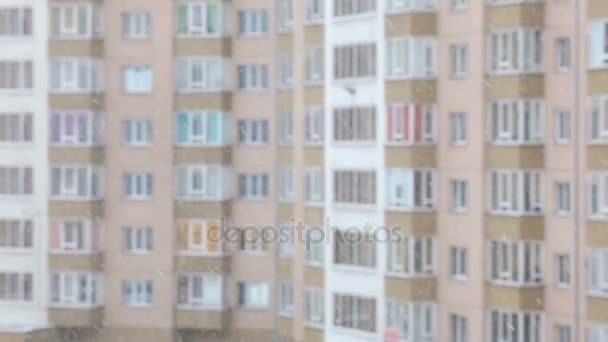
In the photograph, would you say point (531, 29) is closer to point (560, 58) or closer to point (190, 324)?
point (560, 58)

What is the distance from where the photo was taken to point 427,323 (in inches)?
901

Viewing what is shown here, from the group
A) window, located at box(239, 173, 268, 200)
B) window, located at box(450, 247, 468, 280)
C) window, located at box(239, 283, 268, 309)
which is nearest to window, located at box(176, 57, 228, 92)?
window, located at box(239, 173, 268, 200)

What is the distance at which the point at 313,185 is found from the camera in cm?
2517

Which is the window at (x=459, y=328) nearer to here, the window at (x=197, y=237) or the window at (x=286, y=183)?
the window at (x=286, y=183)

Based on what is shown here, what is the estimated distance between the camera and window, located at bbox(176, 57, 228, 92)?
88.2ft

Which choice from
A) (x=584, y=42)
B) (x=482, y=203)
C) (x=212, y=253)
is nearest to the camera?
(x=584, y=42)

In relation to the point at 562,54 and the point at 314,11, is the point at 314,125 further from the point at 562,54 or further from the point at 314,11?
the point at 562,54

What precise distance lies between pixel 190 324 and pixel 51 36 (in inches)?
290

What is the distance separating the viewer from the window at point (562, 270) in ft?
67.9

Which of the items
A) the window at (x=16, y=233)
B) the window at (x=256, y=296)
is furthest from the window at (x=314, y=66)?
the window at (x=16, y=233)

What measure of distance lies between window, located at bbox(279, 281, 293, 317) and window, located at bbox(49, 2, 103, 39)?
283 inches

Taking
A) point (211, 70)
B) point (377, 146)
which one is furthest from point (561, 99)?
point (211, 70)

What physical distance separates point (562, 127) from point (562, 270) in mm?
2490

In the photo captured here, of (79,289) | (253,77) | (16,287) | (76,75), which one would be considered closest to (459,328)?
(253,77)
